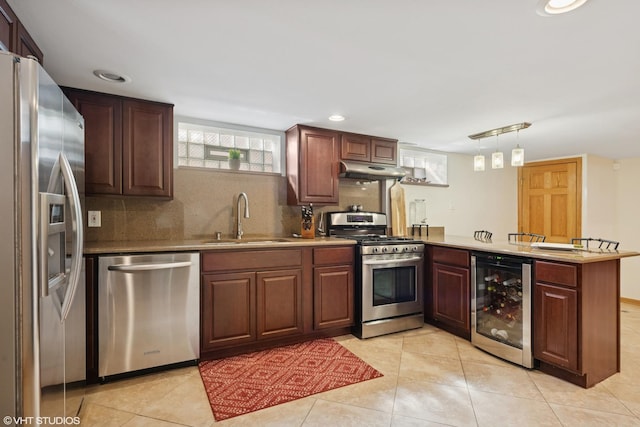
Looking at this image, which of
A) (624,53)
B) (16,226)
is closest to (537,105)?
(624,53)

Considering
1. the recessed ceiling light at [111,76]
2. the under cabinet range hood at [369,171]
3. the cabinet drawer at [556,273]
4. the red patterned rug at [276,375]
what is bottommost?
the red patterned rug at [276,375]

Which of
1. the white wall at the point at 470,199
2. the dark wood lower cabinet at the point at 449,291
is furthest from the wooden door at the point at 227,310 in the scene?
the white wall at the point at 470,199

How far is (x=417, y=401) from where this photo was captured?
6.45ft

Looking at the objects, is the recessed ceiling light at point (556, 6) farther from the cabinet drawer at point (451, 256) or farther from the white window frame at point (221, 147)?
the white window frame at point (221, 147)

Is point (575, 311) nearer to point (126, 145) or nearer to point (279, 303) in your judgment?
point (279, 303)

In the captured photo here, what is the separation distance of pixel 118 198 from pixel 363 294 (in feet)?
7.67

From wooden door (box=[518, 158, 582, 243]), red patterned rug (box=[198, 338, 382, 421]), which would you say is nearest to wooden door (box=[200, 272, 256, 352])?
red patterned rug (box=[198, 338, 382, 421])

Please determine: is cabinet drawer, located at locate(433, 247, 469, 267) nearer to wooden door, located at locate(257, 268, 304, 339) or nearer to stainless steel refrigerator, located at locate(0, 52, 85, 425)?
wooden door, located at locate(257, 268, 304, 339)

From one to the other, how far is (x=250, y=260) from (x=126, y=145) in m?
1.35

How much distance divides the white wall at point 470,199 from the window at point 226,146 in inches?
71.7

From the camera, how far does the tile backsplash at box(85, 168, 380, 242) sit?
110 inches

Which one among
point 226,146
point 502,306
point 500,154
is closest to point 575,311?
point 502,306

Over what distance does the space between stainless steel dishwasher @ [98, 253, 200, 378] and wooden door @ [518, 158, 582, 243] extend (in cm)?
521

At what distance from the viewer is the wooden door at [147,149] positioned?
2582 mm
